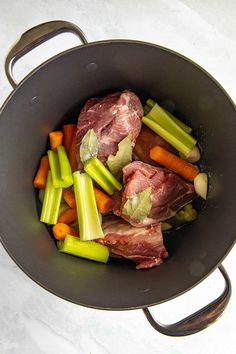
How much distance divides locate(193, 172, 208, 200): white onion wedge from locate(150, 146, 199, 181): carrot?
0.04 feet

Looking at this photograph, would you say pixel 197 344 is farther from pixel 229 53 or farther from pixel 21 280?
pixel 229 53

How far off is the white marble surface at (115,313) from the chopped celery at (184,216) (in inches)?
7.7

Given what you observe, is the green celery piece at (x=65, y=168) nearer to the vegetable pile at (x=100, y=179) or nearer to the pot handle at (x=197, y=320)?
the vegetable pile at (x=100, y=179)

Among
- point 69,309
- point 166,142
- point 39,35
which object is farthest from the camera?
point 69,309

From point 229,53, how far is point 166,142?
0.37 metres

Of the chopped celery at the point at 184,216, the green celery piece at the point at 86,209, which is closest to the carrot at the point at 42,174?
the green celery piece at the point at 86,209

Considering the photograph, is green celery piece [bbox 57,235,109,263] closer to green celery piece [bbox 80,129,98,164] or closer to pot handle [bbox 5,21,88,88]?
green celery piece [bbox 80,129,98,164]

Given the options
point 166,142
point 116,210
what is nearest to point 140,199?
point 116,210

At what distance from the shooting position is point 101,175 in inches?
52.2

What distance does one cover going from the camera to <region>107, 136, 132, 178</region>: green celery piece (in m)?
1.32

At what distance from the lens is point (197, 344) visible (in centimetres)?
150

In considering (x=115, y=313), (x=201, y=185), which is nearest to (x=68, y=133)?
(x=201, y=185)

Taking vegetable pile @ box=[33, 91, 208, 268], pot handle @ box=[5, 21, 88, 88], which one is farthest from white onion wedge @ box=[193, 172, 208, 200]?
pot handle @ box=[5, 21, 88, 88]

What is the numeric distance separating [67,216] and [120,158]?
21 cm
